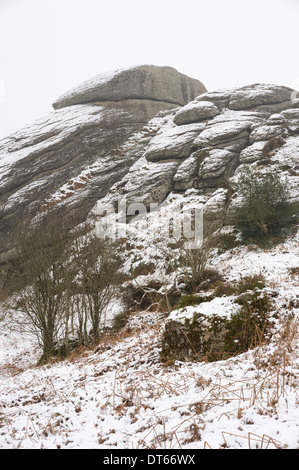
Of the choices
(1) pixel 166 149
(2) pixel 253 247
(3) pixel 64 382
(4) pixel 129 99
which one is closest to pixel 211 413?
(3) pixel 64 382

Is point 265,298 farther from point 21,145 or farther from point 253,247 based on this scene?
point 21,145

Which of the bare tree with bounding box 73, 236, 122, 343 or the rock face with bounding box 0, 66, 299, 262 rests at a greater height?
the rock face with bounding box 0, 66, 299, 262

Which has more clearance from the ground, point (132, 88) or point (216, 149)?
point (132, 88)

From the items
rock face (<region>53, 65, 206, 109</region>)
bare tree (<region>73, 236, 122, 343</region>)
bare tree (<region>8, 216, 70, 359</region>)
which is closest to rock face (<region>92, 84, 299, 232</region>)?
bare tree (<region>73, 236, 122, 343</region>)

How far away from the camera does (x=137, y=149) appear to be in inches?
1032

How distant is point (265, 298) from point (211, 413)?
273cm

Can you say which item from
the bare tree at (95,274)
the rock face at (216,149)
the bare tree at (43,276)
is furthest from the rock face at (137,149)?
the bare tree at (43,276)

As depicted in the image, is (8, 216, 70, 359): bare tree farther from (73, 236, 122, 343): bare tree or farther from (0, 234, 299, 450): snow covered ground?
(0, 234, 299, 450): snow covered ground

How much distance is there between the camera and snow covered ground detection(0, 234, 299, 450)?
232 centimetres

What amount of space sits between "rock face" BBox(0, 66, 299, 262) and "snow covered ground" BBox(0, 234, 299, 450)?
1183cm

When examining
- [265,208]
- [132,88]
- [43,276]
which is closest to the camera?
[43,276]

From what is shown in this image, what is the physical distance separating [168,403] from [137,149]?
25920 millimetres

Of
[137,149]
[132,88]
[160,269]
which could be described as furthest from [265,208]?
[132,88]

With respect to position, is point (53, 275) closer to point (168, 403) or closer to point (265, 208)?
point (168, 403)
